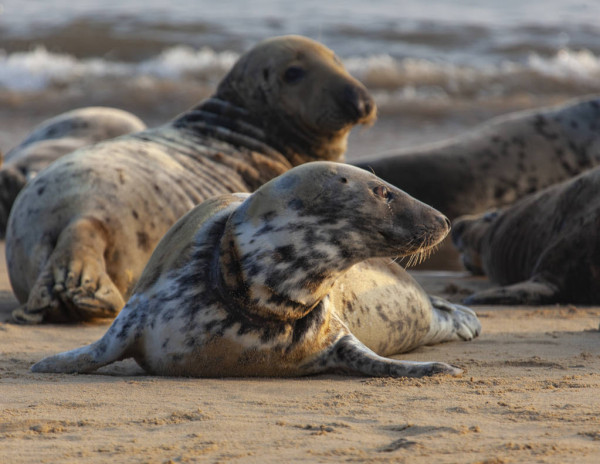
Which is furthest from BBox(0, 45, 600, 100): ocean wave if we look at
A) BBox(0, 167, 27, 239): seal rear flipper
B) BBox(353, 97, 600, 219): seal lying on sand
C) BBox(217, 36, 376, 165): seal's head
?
BBox(217, 36, 376, 165): seal's head

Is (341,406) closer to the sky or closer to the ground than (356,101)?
closer to the ground

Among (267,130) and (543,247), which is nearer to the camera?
(543,247)

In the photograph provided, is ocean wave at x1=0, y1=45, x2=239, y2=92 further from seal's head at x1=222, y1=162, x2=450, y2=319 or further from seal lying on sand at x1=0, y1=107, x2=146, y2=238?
seal's head at x1=222, y1=162, x2=450, y2=319

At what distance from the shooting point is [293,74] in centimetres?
682

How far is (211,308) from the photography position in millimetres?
3758

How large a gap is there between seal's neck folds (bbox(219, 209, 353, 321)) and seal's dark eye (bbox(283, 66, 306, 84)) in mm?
3156

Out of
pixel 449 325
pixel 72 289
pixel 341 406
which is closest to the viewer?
pixel 341 406

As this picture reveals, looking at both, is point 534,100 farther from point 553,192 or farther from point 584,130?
point 553,192

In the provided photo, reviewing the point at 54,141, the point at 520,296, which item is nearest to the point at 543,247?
the point at 520,296

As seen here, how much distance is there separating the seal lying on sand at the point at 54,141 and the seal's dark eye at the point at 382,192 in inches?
211

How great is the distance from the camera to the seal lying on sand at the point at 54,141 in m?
8.73

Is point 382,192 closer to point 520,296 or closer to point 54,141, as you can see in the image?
point 520,296

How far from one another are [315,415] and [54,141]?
6.93 meters

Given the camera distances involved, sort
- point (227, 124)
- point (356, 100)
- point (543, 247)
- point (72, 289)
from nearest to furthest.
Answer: point (72, 289)
point (356, 100)
point (543, 247)
point (227, 124)
